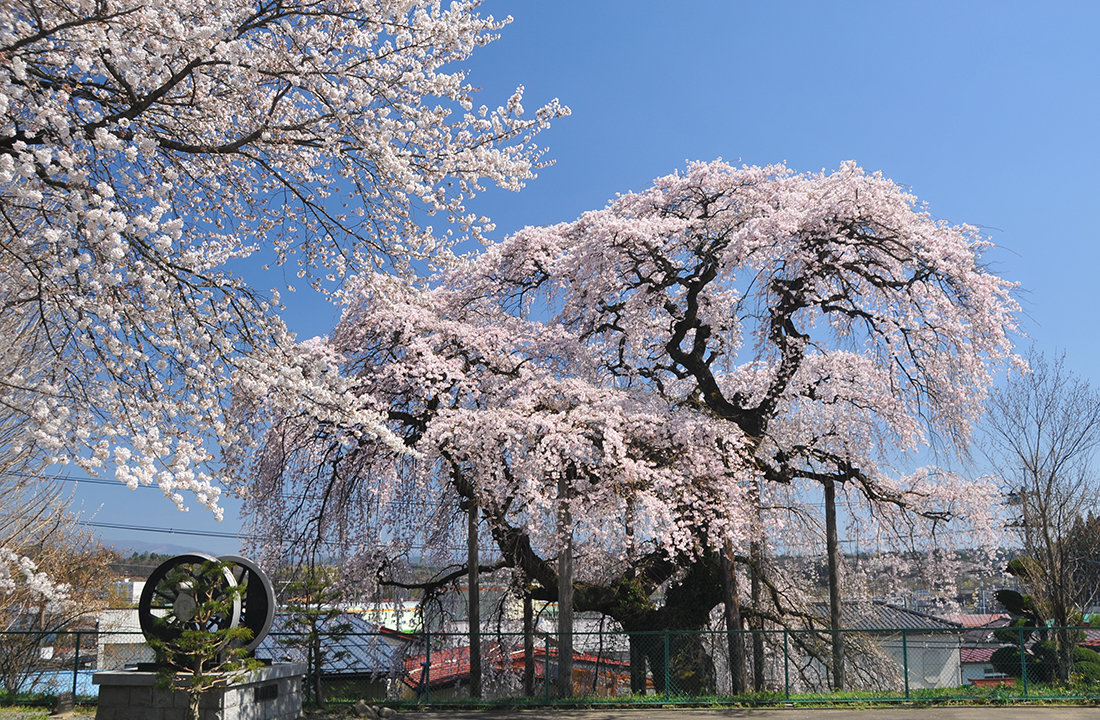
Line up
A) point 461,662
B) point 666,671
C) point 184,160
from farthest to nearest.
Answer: point 461,662
point 666,671
point 184,160

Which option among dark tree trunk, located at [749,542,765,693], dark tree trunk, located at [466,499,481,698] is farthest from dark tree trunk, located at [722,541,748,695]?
dark tree trunk, located at [466,499,481,698]

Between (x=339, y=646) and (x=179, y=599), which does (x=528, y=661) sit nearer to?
(x=339, y=646)

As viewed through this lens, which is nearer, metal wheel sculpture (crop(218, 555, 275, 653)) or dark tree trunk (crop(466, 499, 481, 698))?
metal wheel sculpture (crop(218, 555, 275, 653))

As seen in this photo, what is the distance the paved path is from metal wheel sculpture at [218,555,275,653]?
11.0 feet

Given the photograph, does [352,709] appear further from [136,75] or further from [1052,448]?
[1052,448]

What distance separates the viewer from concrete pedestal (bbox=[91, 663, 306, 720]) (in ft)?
29.6

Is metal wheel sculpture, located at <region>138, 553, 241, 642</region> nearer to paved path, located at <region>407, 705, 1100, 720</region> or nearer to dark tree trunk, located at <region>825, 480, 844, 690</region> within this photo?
paved path, located at <region>407, 705, 1100, 720</region>

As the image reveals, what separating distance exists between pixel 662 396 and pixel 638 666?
504cm

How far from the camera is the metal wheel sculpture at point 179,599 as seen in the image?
9219mm

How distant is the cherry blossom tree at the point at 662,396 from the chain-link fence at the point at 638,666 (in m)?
0.42

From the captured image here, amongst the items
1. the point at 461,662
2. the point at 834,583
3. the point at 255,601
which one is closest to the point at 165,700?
the point at 255,601

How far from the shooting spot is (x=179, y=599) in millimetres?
9430

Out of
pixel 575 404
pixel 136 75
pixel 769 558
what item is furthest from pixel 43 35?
pixel 769 558

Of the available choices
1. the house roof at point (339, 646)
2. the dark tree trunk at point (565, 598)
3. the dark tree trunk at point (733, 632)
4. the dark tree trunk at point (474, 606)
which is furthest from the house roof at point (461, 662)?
the dark tree trunk at point (733, 632)
